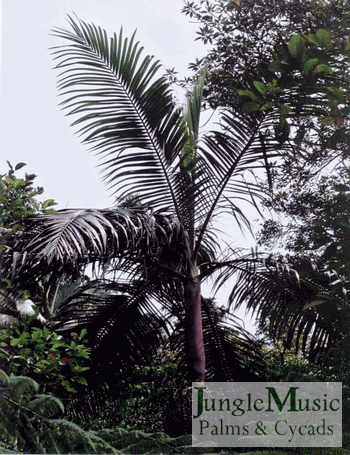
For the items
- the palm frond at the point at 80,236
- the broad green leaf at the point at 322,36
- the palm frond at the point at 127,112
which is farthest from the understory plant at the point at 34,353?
the broad green leaf at the point at 322,36

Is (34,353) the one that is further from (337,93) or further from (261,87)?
(337,93)

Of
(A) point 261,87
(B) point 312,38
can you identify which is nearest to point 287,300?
(A) point 261,87

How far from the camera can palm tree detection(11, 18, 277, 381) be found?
8.14ft

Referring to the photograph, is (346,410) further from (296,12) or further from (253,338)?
(296,12)

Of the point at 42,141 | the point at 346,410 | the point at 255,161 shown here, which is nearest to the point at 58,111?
the point at 42,141

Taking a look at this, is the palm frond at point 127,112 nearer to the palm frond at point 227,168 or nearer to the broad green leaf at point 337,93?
the palm frond at point 227,168
